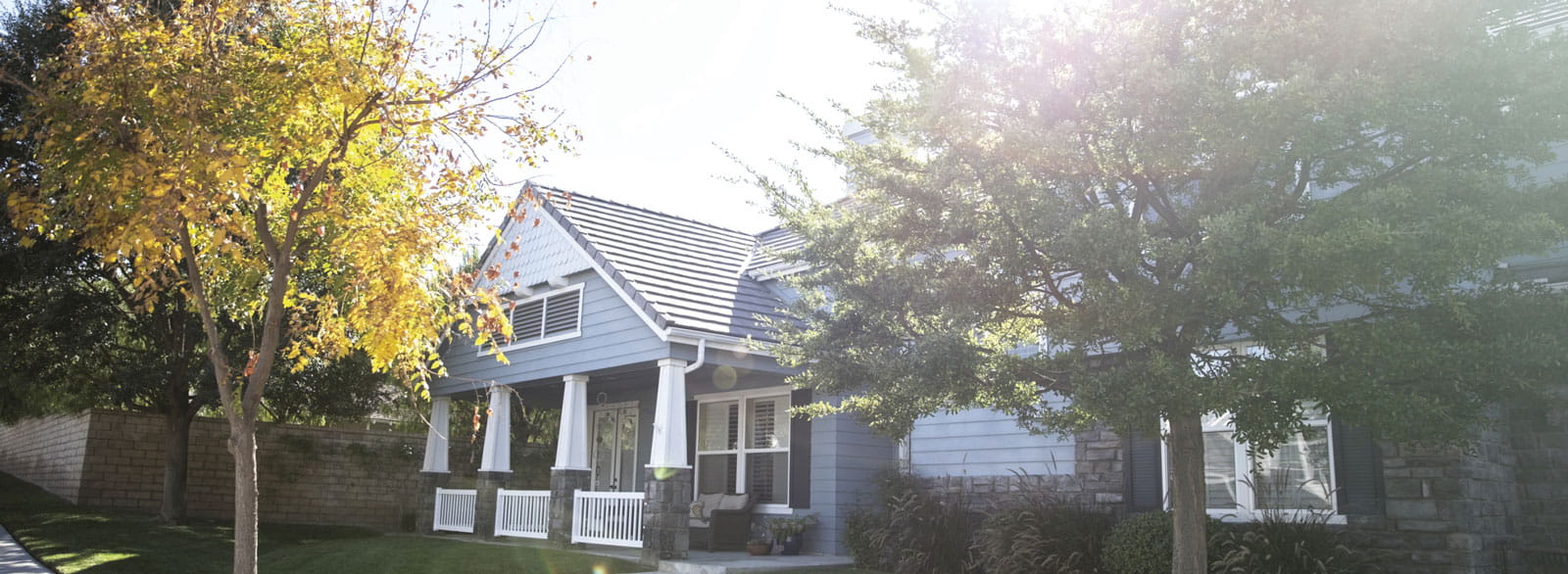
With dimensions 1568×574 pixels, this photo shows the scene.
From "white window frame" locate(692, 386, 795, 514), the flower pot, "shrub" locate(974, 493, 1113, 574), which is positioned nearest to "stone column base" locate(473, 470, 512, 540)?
"white window frame" locate(692, 386, 795, 514)

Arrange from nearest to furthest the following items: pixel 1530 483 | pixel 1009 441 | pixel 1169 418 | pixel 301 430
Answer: pixel 1169 418 < pixel 1530 483 < pixel 1009 441 < pixel 301 430

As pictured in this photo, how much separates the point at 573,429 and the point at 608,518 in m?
1.51

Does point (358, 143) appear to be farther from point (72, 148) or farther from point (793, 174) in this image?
point (793, 174)

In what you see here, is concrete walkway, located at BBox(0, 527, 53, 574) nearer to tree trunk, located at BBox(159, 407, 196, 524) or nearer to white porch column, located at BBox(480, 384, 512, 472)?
tree trunk, located at BBox(159, 407, 196, 524)

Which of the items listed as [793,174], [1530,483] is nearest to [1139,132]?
[793,174]

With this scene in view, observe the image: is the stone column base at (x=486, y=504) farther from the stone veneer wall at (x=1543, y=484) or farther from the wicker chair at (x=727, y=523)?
the stone veneer wall at (x=1543, y=484)

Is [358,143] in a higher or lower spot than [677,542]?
higher

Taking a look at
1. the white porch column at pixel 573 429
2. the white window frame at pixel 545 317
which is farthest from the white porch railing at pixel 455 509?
the white porch column at pixel 573 429

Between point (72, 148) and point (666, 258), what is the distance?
897 centimetres

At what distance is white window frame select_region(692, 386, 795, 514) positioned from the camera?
15.1 meters

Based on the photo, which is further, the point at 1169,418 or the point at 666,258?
the point at 666,258

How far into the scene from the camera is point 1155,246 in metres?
6.87

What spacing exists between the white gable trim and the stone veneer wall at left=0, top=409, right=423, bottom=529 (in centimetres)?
690

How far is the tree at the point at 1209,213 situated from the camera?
6.32 metres
